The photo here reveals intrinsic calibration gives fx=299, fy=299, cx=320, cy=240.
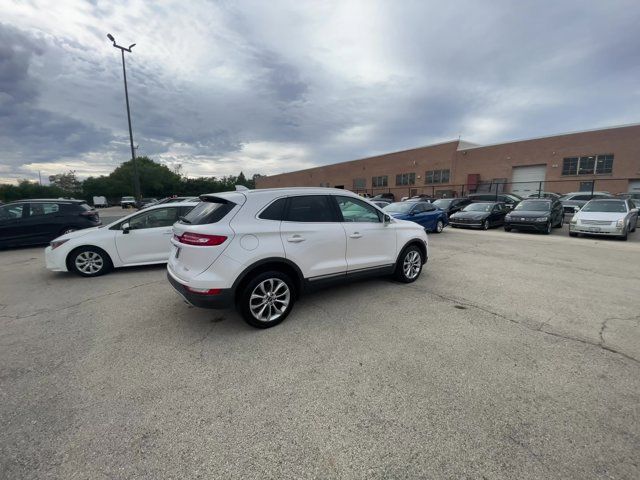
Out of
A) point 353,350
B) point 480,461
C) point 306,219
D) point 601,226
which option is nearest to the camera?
point 480,461

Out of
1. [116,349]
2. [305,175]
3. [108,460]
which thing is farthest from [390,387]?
[305,175]

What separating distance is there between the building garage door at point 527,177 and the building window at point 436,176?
26.2 feet

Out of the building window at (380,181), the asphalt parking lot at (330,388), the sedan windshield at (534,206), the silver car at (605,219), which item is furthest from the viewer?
the building window at (380,181)

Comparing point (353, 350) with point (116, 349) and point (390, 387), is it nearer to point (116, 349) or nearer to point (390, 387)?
point (390, 387)

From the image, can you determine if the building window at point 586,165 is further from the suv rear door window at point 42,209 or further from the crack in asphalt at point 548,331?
the suv rear door window at point 42,209

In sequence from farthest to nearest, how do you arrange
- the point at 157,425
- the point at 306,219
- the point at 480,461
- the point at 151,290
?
the point at 151,290
the point at 306,219
the point at 157,425
the point at 480,461

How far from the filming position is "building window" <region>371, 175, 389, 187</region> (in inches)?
1892

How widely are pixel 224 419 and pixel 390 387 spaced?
138 cm

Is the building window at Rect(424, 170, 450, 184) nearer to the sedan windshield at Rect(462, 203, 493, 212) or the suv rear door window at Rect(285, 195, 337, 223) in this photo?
the sedan windshield at Rect(462, 203, 493, 212)

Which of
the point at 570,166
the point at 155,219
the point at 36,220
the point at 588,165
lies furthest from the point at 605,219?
the point at 570,166

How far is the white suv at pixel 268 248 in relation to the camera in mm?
3396

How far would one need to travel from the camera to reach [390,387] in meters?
2.59

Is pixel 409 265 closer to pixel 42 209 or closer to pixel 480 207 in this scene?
pixel 42 209

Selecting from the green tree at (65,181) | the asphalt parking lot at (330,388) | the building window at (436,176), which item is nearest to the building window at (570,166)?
the building window at (436,176)
